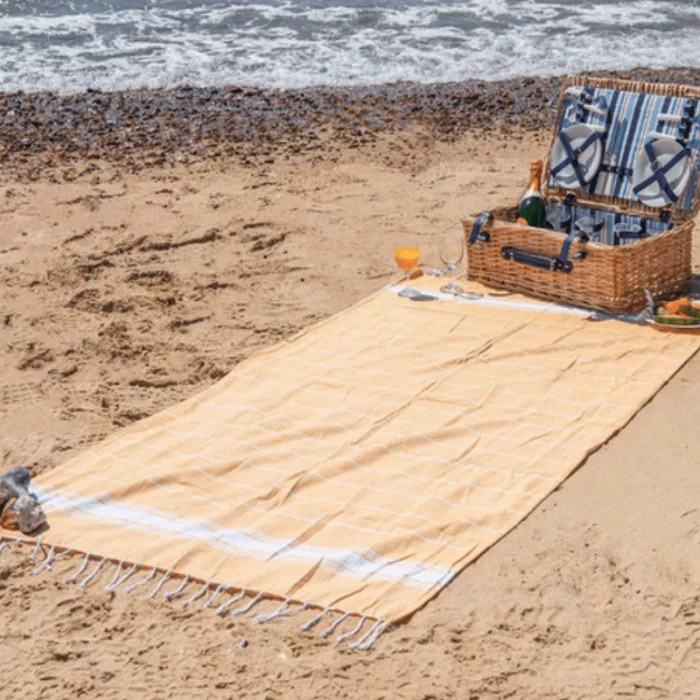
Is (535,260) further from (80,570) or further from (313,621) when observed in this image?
(80,570)

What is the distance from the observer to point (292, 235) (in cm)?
719

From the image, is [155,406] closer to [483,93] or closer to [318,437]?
[318,437]

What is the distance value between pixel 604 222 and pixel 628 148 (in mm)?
440

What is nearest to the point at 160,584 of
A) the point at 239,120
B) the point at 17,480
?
the point at 17,480

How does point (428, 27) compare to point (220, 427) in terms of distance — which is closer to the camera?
point (220, 427)

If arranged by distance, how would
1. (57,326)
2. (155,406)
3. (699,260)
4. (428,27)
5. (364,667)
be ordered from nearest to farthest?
1. (364,667)
2. (155,406)
3. (57,326)
4. (699,260)
5. (428,27)

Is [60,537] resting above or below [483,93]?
below

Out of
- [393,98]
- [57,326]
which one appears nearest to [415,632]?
[57,326]

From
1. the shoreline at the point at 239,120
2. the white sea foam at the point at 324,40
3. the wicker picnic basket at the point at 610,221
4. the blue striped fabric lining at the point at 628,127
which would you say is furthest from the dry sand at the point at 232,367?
the white sea foam at the point at 324,40

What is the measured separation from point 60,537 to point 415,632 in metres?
1.35

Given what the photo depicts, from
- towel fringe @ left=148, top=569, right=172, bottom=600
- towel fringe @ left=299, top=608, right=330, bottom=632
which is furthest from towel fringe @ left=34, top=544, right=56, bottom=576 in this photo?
towel fringe @ left=299, top=608, right=330, bottom=632

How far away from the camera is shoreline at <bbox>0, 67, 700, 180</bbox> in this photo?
349 inches

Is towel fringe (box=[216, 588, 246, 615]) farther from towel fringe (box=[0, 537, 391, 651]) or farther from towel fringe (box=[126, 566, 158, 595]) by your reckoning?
towel fringe (box=[126, 566, 158, 595])

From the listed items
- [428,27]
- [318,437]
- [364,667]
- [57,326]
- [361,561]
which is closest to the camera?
[364,667]
